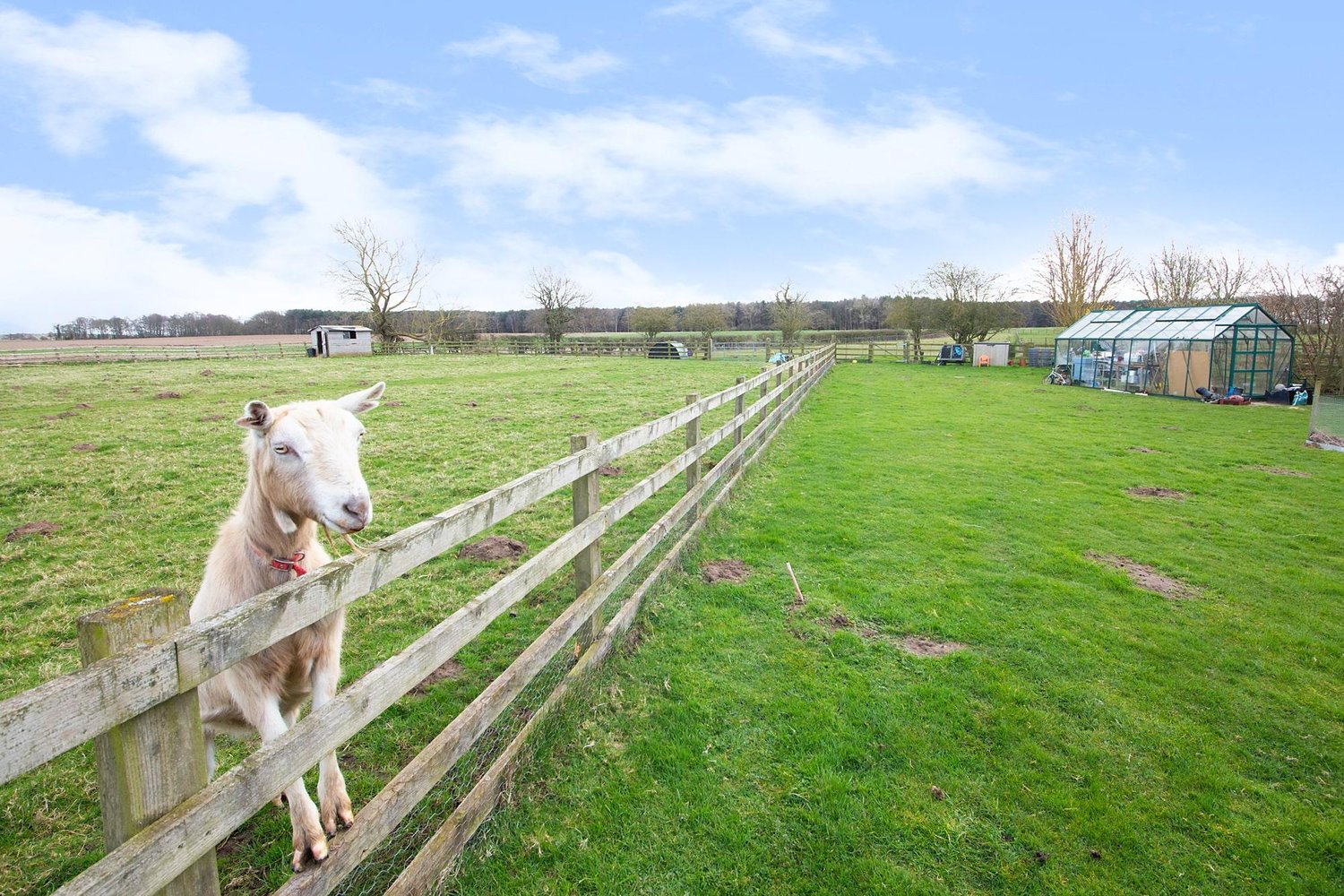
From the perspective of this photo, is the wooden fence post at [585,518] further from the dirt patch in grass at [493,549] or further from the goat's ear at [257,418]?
the dirt patch in grass at [493,549]

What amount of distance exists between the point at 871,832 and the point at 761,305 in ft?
301

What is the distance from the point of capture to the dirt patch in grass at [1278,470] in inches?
370

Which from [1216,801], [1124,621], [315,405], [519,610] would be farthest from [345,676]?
[1124,621]

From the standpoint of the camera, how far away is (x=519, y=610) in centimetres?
480

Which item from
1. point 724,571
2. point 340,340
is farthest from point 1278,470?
point 340,340

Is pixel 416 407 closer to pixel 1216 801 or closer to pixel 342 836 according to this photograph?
pixel 342 836

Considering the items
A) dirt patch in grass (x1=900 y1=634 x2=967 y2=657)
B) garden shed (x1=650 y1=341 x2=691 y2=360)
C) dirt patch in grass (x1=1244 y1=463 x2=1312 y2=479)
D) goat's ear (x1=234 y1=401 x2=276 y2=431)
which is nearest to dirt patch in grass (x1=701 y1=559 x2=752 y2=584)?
dirt patch in grass (x1=900 y1=634 x2=967 y2=657)

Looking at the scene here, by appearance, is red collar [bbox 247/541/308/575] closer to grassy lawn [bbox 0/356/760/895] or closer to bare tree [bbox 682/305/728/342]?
grassy lawn [bbox 0/356/760/895]

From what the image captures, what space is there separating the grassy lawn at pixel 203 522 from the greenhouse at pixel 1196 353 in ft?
56.3

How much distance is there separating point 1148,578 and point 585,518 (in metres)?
5.39

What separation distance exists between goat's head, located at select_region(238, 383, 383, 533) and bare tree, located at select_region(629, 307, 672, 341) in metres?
48.5

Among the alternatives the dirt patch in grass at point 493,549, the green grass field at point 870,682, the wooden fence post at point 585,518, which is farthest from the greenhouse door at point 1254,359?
the wooden fence post at point 585,518

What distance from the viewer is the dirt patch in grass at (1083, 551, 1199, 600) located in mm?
5309

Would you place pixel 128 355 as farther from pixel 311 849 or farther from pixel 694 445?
pixel 311 849
